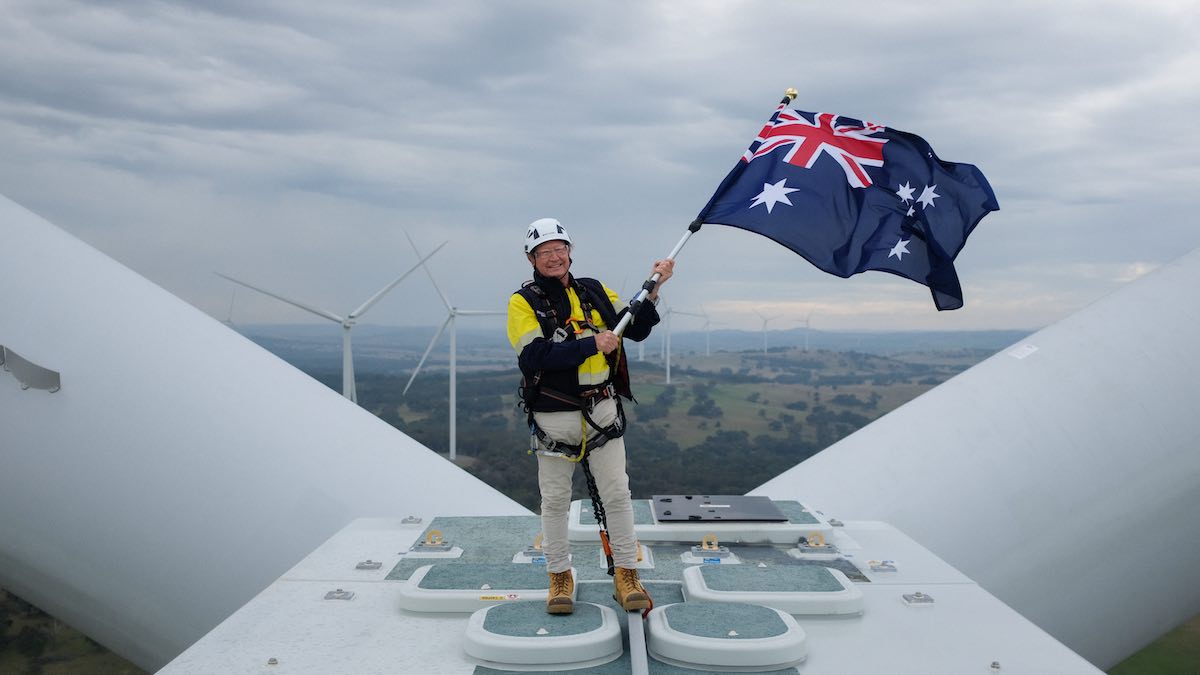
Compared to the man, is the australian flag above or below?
above

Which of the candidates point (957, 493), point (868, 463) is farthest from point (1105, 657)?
point (868, 463)

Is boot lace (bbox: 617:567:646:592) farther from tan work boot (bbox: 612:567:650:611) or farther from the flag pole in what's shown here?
the flag pole

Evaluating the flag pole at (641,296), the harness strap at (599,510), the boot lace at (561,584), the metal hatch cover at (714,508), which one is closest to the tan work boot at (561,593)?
the boot lace at (561,584)

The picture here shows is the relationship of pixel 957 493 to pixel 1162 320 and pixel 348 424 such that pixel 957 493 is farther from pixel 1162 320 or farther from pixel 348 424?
pixel 348 424

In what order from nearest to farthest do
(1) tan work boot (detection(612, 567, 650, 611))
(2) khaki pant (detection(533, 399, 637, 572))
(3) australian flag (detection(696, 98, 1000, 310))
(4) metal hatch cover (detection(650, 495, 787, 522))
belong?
(1) tan work boot (detection(612, 567, 650, 611))
(2) khaki pant (detection(533, 399, 637, 572))
(3) australian flag (detection(696, 98, 1000, 310))
(4) metal hatch cover (detection(650, 495, 787, 522))

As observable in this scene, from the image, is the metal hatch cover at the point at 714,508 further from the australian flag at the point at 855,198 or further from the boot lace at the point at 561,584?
the australian flag at the point at 855,198

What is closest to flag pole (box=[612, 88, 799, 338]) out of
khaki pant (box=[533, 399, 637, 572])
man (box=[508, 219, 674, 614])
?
man (box=[508, 219, 674, 614])
